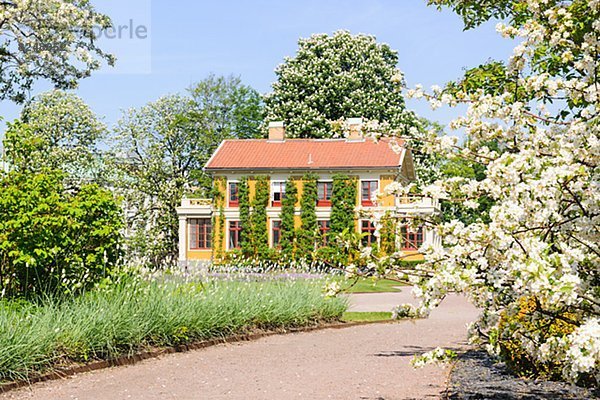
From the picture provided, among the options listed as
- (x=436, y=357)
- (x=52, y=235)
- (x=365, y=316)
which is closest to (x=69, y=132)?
(x=365, y=316)

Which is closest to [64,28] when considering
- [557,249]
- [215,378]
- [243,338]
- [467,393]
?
[243,338]

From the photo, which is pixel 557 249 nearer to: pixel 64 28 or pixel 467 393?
pixel 467 393

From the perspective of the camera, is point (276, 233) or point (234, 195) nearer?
point (276, 233)

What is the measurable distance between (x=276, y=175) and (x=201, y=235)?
5587 mm

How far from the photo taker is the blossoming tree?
169 inches

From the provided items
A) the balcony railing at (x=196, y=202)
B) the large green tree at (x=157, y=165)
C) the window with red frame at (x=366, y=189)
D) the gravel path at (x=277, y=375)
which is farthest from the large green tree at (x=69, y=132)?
the gravel path at (x=277, y=375)

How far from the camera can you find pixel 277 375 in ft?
27.5

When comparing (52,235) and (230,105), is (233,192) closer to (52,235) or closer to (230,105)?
(230,105)

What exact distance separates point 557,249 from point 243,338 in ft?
22.3

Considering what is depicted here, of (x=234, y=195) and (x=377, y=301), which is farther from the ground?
(x=234, y=195)

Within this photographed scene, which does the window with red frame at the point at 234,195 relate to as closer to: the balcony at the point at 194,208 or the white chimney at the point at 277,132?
the balcony at the point at 194,208

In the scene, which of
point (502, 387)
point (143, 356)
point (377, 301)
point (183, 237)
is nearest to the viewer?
point (502, 387)

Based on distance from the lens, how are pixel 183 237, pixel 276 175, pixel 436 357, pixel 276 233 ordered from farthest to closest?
1. pixel 183 237
2. pixel 276 233
3. pixel 276 175
4. pixel 436 357

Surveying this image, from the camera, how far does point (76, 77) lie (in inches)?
790
